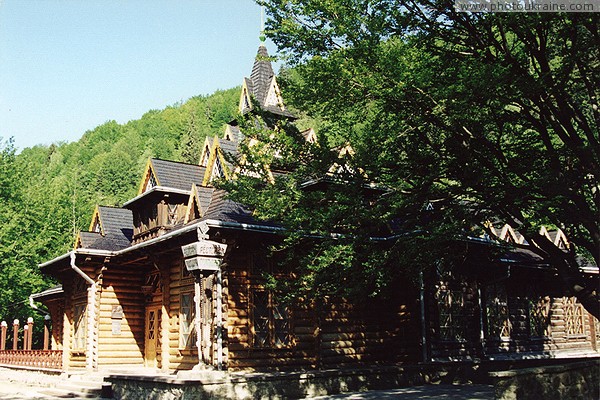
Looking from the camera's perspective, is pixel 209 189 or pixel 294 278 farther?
pixel 209 189

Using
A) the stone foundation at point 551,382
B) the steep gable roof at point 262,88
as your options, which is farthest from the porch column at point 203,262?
the steep gable roof at point 262,88

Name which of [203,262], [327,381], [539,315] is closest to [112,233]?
[203,262]

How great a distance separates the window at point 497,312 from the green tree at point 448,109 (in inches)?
417

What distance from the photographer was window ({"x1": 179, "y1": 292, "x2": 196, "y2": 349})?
19.4 metres

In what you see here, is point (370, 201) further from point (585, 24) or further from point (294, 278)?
point (585, 24)

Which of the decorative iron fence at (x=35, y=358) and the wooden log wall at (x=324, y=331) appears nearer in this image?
the wooden log wall at (x=324, y=331)

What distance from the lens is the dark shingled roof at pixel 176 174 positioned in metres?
22.1

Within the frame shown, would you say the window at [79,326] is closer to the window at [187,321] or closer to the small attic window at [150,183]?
the small attic window at [150,183]

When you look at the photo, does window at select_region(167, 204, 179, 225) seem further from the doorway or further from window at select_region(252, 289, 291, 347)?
window at select_region(252, 289, 291, 347)

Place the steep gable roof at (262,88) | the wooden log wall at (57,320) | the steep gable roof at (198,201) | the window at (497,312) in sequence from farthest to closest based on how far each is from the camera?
the wooden log wall at (57,320) < the window at (497,312) < the steep gable roof at (262,88) < the steep gable roof at (198,201)

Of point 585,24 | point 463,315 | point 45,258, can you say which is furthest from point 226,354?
point 45,258

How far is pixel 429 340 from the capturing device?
827 inches

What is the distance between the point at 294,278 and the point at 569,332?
15.9m

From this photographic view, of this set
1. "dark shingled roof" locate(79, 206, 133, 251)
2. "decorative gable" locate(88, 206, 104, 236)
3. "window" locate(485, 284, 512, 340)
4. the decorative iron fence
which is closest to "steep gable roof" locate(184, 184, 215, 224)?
"dark shingled roof" locate(79, 206, 133, 251)
